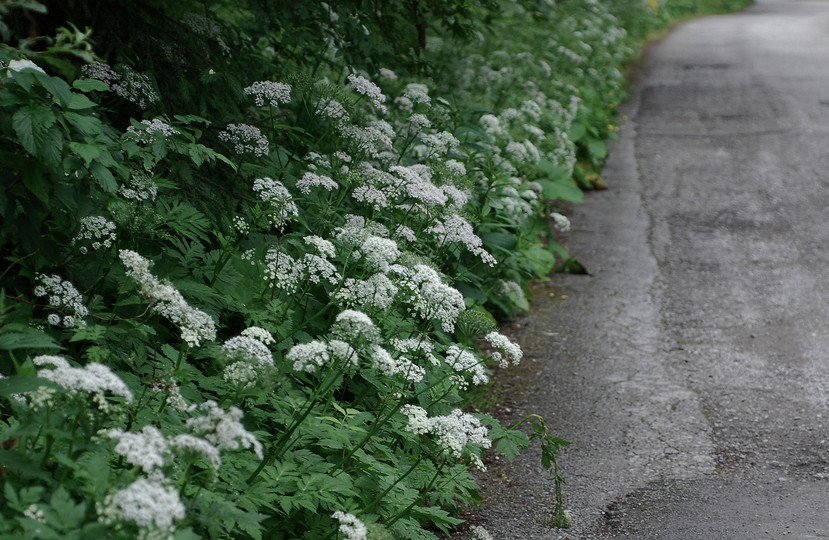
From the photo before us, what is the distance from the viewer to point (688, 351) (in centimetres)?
593

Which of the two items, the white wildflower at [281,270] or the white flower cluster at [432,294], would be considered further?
the white wildflower at [281,270]

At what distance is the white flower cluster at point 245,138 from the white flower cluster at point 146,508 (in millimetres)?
2508

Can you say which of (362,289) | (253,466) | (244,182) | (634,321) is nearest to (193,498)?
(253,466)

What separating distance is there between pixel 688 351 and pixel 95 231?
431 cm

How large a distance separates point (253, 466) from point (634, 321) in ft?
13.7

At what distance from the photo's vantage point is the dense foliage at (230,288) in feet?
8.29

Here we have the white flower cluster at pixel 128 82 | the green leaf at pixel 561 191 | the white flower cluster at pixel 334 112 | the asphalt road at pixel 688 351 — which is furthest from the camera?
the green leaf at pixel 561 191

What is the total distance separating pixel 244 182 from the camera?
15.3 feet

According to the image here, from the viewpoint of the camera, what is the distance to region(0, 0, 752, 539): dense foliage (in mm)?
2527

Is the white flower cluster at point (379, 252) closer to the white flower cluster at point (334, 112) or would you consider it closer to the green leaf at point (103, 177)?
the green leaf at point (103, 177)

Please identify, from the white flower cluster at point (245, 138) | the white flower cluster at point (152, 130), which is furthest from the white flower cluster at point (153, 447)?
the white flower cluster at point (245, 138)

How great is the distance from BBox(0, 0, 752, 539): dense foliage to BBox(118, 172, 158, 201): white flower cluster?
0.07 ft

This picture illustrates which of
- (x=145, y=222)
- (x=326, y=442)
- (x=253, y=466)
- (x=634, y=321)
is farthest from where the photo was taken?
(x=634, y=321)

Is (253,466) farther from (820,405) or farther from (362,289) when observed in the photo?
(820,405)
